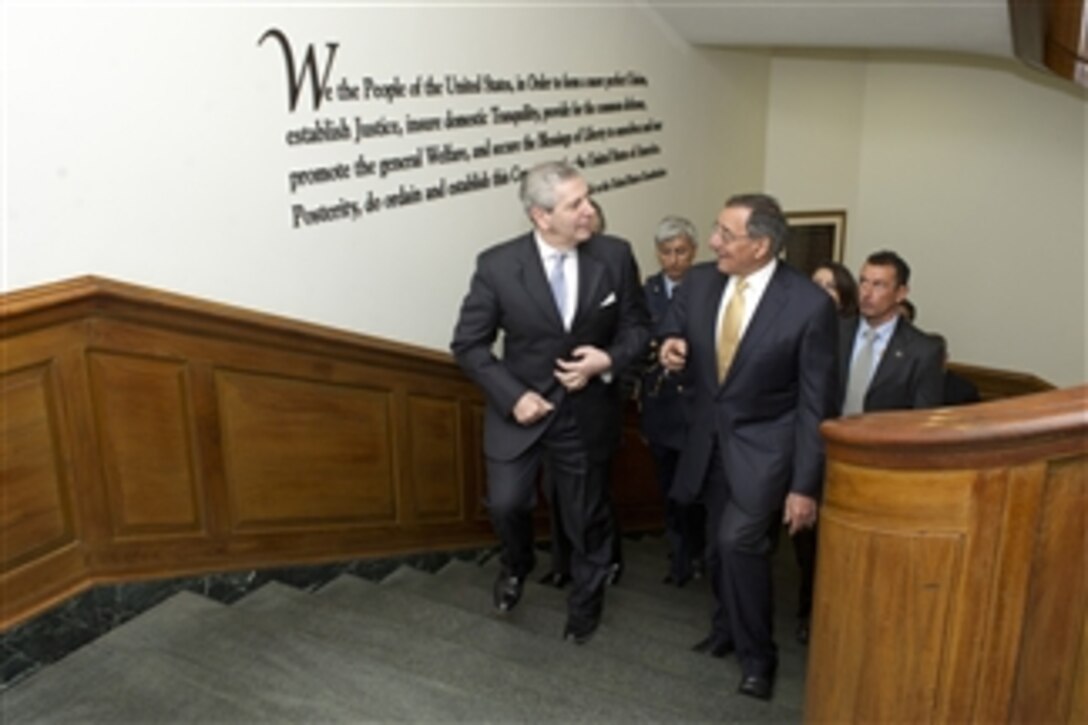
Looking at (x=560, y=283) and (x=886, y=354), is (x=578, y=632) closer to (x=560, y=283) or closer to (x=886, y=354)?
(x=560, y=283)

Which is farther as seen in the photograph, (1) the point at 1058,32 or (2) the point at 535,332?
(1) the point at 1058,32

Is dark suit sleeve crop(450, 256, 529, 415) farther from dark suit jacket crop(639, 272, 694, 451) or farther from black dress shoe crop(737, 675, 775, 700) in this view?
black dress shoe crop(737, 675, 775, 700)

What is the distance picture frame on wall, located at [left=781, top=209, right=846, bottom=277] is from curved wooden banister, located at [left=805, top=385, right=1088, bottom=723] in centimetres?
560

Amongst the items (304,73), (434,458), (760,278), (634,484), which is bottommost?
(634,484)

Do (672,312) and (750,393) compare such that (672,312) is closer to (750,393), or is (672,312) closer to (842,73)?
(750,393)

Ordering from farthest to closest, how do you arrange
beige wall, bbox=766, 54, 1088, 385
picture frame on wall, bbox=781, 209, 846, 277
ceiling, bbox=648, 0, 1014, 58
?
picture frame on wall, bbox=781, 209, 846, 277, beige wall, bbox=766, 54, 1088, 385, ceiling, bbox=648, 0, 1014, 58

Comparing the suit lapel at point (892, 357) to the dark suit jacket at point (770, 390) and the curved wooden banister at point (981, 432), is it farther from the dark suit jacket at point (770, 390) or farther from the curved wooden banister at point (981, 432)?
the curved wooden banister at point (981, 432)

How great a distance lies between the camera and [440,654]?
124 inches

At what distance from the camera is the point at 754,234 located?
10.1 ft

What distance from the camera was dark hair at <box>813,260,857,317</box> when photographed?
3.97 m

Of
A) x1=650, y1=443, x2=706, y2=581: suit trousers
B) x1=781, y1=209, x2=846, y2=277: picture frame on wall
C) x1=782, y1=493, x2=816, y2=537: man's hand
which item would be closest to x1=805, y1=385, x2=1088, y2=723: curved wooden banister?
x1=782, y1=493, x2=816, y2=537: man's hand

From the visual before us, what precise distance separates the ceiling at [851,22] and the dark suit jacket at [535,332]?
2.38m

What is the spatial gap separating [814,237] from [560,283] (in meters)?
4.62

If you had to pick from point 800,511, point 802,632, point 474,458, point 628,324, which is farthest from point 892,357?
point 474,458
